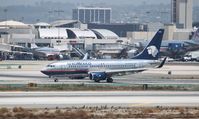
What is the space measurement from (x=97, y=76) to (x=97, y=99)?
96.7 feet

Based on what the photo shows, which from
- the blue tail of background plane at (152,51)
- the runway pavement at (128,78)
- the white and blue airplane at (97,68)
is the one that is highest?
the blue tail of background plane at (152,51)

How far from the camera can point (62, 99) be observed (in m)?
63.2

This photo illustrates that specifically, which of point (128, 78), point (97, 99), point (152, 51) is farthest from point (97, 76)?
point (97, 99)

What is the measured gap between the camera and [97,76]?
93.1 metres

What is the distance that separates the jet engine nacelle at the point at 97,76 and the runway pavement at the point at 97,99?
69.1 ft

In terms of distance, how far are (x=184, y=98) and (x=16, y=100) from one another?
15943 mm

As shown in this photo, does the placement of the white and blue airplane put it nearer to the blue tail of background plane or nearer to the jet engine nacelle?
the jet engine nacelle

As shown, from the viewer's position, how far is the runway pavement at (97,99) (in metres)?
59.3

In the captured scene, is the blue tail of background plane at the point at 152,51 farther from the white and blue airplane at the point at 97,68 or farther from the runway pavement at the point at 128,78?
the runway pavement at the point at 128,78

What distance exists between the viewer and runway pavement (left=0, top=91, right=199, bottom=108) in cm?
5928

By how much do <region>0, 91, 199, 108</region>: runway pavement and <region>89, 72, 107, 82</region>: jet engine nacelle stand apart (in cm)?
2106

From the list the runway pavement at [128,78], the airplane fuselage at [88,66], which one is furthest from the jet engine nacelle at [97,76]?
the airplane fuselage at [88,66]

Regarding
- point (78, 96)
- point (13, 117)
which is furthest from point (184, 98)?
point (13, 117)

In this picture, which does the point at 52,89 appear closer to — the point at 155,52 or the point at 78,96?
the point at 78,96
